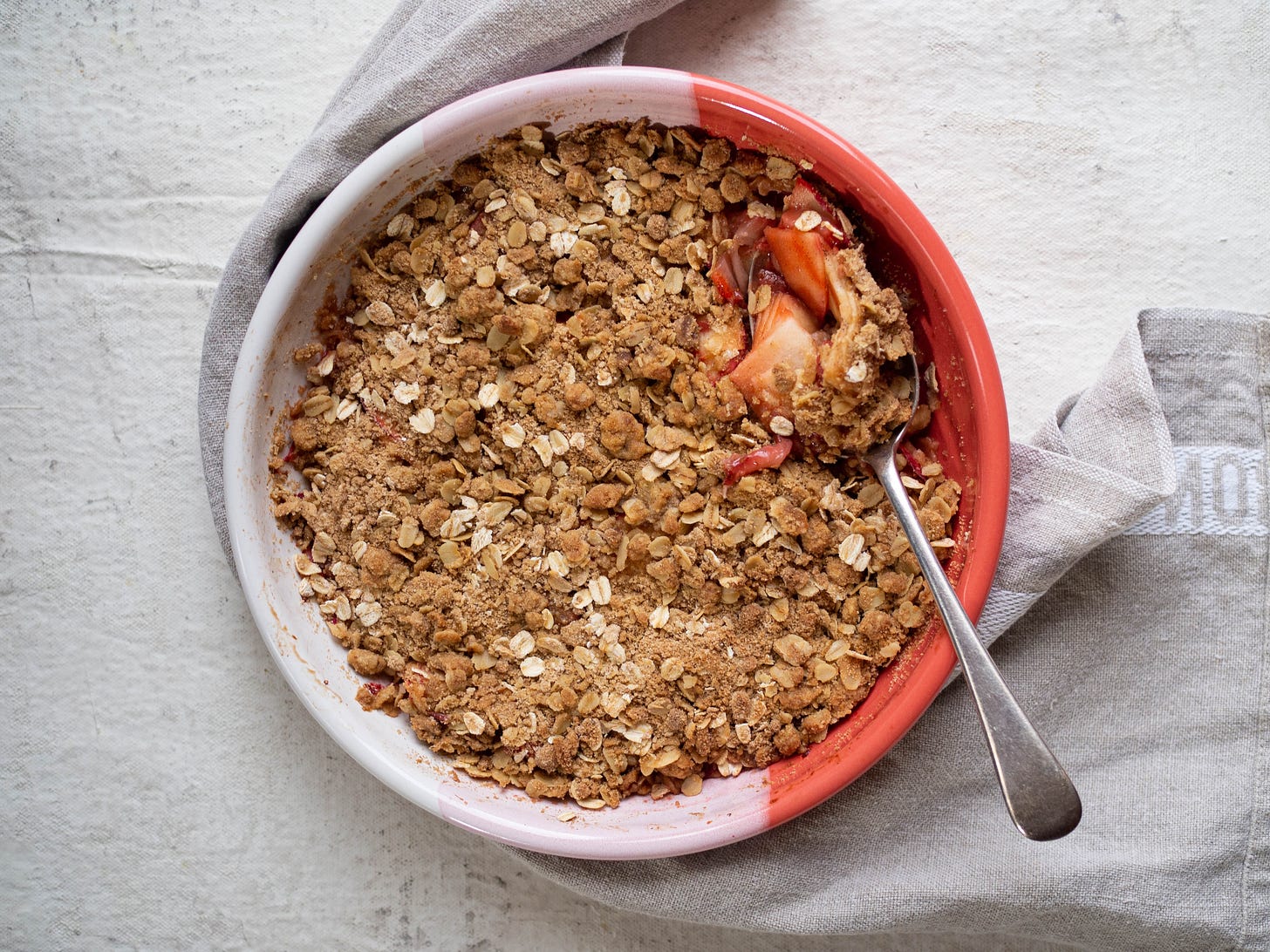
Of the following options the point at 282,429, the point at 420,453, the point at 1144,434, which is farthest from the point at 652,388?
the point at 1144,434

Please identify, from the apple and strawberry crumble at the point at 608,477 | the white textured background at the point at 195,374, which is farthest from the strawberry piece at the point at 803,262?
the white textured background at the point at 195,374

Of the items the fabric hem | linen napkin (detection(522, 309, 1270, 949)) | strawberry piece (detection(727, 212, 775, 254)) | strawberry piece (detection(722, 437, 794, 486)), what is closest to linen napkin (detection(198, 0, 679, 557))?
strawberry piece (detection(727, 212, 775, 254))

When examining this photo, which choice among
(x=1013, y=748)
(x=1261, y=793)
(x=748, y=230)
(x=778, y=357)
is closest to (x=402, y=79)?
(x=748, y=230)

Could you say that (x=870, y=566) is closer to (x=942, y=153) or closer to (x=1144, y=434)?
(x=1144, y=434)

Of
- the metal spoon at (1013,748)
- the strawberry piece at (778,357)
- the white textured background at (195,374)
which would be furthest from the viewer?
the white textured background at (195,374)

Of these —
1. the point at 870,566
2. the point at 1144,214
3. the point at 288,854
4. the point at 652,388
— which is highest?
the point at 1144,214

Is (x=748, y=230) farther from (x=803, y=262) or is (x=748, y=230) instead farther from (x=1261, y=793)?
Result: (x=1261, y=793)

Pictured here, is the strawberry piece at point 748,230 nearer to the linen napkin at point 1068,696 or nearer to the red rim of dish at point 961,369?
the red rim of dish at point 961,369
